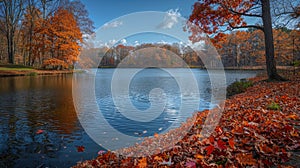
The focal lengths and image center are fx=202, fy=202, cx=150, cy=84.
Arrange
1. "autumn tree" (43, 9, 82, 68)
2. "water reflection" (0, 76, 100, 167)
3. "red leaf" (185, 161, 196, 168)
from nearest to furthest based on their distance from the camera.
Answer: "red leaf" (185, 161, 196, 168) < "water reflection" (0, 76, 100, 167) < "autumn tree" (43, 9, 82, 68)

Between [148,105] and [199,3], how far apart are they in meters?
6.96

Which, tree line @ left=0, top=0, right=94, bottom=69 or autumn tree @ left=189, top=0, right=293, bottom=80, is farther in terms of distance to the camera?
tree line @ left=0, top=0, right=94, bottom=69

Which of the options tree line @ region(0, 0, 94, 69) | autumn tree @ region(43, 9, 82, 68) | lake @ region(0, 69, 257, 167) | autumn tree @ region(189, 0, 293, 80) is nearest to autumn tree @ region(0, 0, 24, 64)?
tree line @ region(0, 0, 94, 69)

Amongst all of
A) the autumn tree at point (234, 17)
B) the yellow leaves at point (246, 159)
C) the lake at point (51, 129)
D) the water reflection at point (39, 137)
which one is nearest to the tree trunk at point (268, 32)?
the autumn tree at point (234, 17)

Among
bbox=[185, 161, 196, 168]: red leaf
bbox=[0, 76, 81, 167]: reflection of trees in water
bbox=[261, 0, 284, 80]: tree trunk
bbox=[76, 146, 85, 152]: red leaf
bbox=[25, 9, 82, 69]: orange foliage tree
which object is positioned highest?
bbox=[25, 9, 82, 69]: orange foliage tree

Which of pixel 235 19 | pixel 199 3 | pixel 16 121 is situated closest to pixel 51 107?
pixel 16 121

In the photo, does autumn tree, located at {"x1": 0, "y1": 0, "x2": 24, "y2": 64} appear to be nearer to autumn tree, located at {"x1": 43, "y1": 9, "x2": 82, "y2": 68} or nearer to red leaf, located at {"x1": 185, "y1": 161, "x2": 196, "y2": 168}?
autumn tree, located at {"x1": 43, "y1": 9, "x2": 82, "y2": 68}

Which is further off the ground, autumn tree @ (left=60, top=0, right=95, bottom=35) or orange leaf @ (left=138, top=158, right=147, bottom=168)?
autumn tree @ (left=60, top=0, right=95, bottom=35)

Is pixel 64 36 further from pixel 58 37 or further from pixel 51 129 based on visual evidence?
pixel 51 129

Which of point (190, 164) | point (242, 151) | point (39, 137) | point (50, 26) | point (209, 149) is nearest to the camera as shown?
point (190, 164)

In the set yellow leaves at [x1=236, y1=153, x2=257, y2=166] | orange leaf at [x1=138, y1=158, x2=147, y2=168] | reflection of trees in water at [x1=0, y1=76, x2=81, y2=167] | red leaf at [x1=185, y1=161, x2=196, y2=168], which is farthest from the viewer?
reflection of trees in water at [x1=0, y1=76, x2=81, y2=167]

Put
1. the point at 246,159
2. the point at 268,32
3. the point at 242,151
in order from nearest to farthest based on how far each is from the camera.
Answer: the point at 246,159, the point at 242,151, the point at 268,32

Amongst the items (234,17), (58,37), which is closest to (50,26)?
(58,37)

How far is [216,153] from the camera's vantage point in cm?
312
